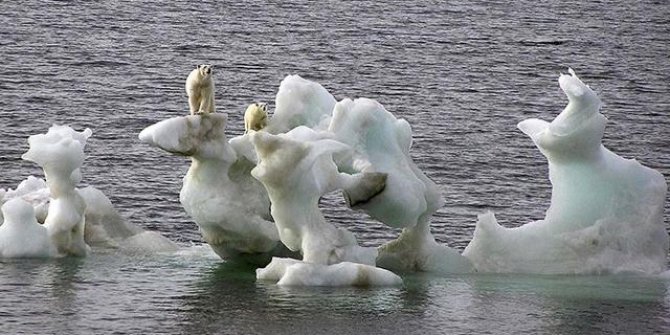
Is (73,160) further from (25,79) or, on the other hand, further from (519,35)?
(519,35)

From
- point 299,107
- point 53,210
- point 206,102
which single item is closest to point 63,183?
point 53,210

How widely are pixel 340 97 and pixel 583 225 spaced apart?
19.7m

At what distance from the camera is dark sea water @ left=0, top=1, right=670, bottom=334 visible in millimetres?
18562

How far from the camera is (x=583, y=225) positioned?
71.0 ft

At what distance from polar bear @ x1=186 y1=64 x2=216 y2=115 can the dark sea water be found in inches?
75.3

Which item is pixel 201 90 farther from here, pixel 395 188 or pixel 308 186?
pixel 395 188

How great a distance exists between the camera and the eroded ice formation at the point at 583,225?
21516 mm

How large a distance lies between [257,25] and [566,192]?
33.5 metres

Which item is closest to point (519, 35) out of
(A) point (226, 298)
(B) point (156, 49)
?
(B) point (156, 49)

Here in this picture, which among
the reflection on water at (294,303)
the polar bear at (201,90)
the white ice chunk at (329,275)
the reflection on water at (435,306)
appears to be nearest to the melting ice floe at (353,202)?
the white ice chunk at (329,275)

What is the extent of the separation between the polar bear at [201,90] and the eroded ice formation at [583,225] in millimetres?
3494

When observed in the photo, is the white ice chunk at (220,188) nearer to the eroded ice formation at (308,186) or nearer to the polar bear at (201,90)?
the eroded ice formation at (308,186)

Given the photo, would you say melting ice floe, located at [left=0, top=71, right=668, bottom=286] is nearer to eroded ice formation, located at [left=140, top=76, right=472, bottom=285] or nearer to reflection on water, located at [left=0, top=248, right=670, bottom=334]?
eroded ice formation, located at [left=140, top=76, right=472, bottom=285]

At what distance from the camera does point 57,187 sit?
21.6 metres
